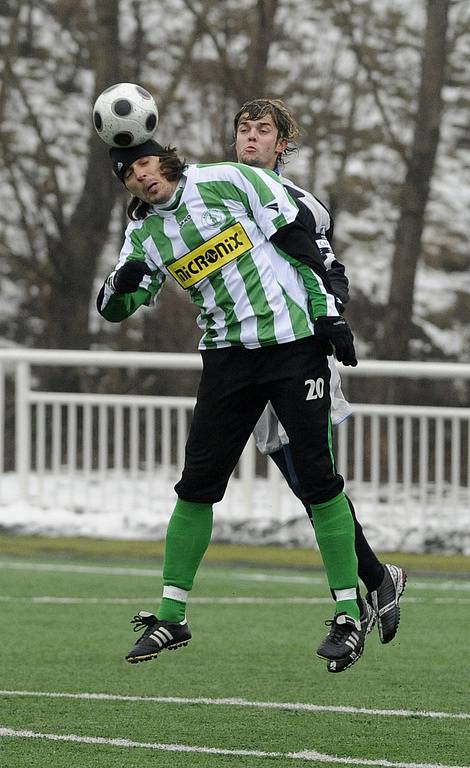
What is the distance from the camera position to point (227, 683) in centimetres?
661

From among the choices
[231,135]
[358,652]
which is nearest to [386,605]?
[358,652]

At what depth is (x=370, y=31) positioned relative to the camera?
21.0 m

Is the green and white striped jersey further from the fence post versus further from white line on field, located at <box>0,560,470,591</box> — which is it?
the fence post

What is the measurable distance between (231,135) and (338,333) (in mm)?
15595

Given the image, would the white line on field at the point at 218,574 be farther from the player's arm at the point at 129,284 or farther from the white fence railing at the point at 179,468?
the player's arm at the point at 129,284

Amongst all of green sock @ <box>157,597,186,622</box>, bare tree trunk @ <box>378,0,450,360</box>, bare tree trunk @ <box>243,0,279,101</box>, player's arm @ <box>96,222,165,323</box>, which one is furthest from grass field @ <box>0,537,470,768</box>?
bare tree trunk @ <box>243,0,279,101</box>

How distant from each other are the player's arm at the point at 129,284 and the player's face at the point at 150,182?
0.55ft

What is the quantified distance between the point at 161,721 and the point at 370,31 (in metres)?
16.4

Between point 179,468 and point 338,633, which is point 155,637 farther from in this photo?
point 179,468

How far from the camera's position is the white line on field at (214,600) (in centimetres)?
923

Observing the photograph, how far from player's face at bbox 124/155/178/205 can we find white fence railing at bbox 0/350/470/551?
19.6 feet

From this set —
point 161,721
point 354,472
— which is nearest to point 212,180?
point 161,721

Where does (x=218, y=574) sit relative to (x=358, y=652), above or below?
below

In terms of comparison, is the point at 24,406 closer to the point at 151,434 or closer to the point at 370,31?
the point at 151,434
